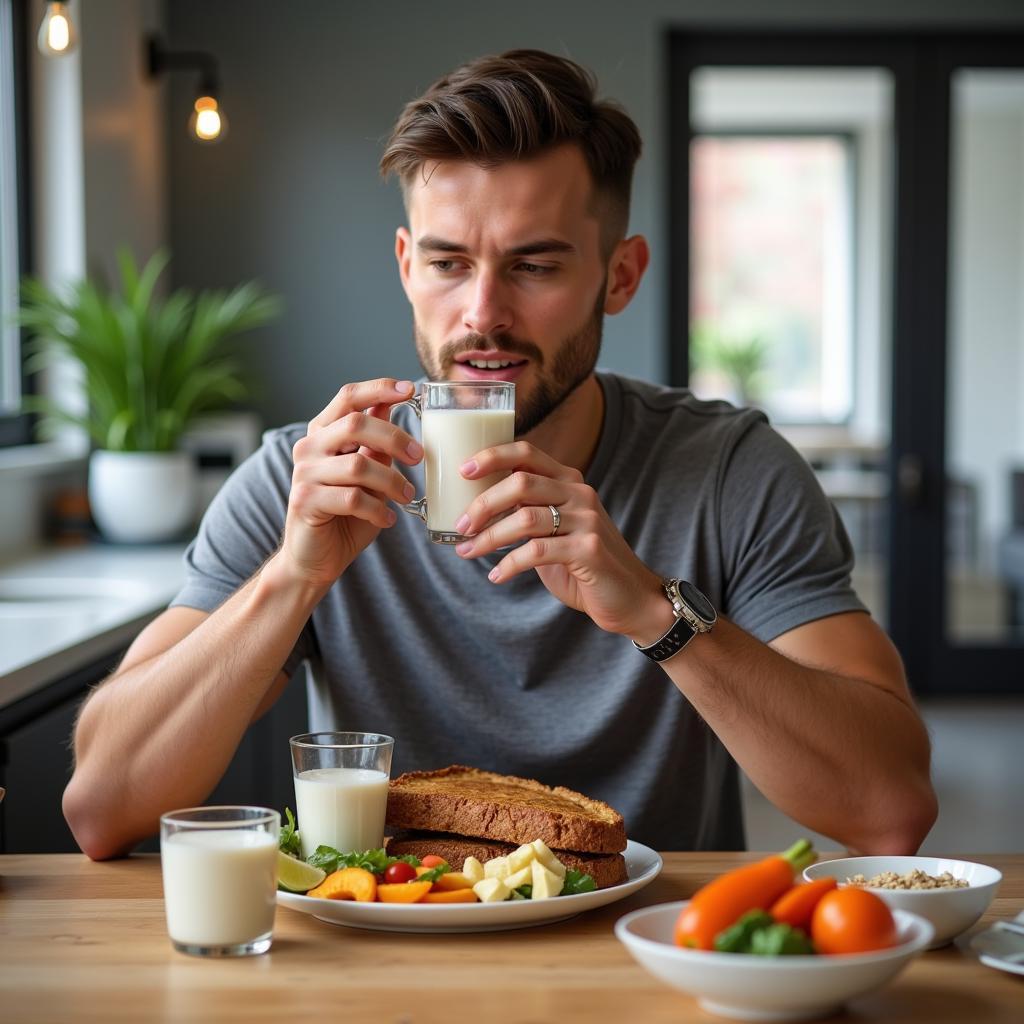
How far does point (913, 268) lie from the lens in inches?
229

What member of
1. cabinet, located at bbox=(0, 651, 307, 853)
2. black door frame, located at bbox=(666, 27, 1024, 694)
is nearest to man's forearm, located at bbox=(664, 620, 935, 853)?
cabinet, located at bbox=(0, 651, 307, 853)

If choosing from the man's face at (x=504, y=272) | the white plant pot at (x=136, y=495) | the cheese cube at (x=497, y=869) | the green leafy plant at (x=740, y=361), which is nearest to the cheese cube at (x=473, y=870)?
the cheese cube at (x=497, y=869)

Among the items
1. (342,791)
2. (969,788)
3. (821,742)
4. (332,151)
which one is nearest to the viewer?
(342,791)

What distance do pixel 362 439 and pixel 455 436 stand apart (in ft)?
0.30

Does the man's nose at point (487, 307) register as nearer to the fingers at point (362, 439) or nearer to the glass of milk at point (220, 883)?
the fingers at point (362, 439)

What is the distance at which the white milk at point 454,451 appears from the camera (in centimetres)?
144

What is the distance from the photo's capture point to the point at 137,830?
1550 millimetres

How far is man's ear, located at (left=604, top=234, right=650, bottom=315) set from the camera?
79.7 inches

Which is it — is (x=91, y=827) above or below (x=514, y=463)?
below

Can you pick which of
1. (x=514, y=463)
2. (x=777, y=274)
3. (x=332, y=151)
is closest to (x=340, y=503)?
(x=514, y=463)

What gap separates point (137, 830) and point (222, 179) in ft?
13.7

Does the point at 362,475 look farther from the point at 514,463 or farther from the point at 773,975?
the point at 773,975

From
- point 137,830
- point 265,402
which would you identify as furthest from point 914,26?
point 137,830

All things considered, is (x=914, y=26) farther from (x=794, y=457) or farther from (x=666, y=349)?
(x=794, y=457)
